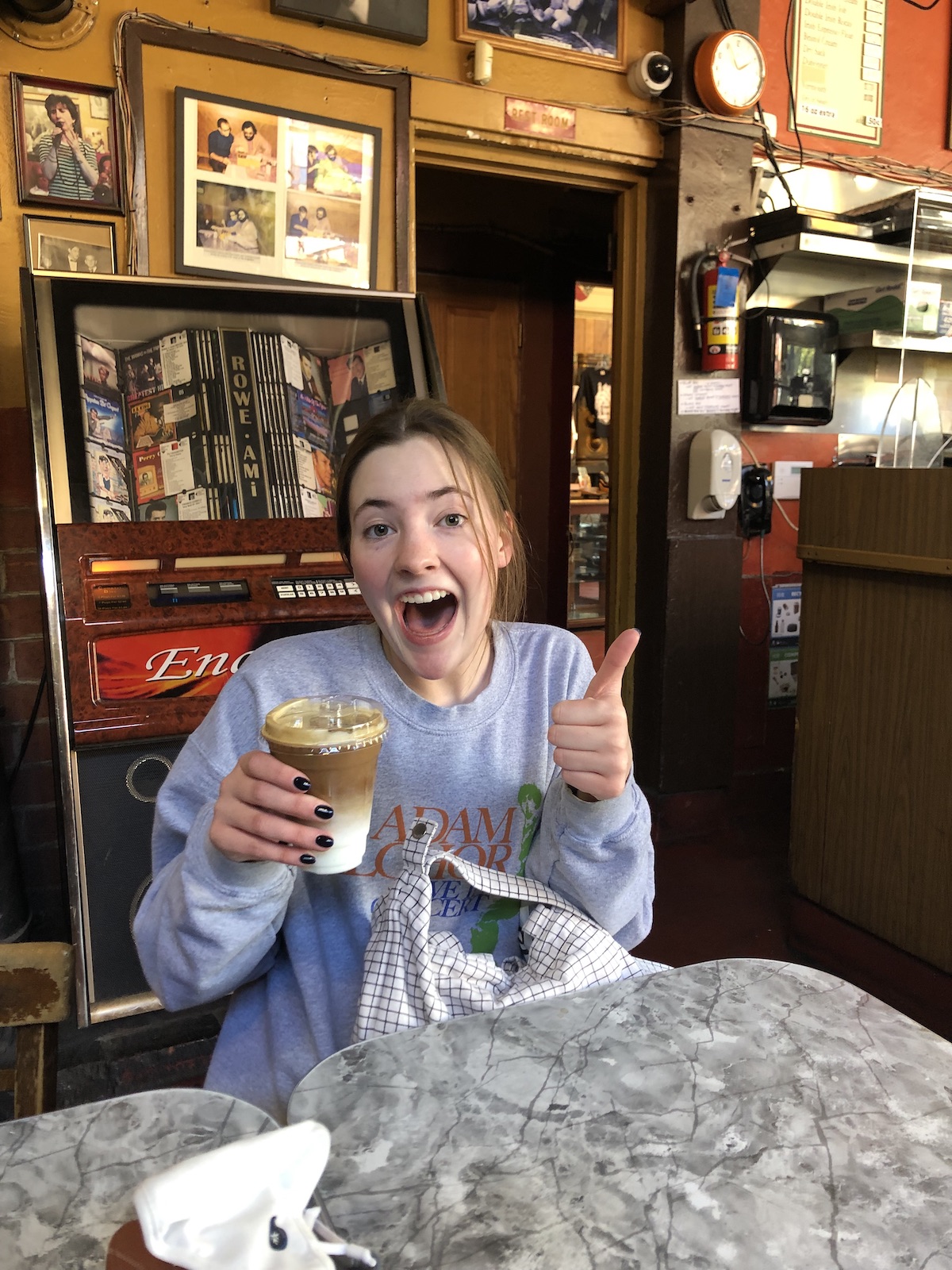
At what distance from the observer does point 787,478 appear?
3865 millimetres

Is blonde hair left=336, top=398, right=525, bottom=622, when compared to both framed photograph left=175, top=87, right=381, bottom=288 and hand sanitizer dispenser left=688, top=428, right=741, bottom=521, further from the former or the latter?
hand sanitizer dispenser left=688, top=428, right=741, bottom=521

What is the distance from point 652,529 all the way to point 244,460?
6.18ft

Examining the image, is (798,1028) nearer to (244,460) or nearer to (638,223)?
(244,460)

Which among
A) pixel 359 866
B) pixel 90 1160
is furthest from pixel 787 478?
pixel 90 1160

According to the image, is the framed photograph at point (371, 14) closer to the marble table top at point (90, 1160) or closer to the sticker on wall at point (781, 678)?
the sticker on wall at point (781, 678)

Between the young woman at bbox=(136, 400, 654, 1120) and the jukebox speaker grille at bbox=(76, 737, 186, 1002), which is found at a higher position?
the young woman at bbox=(136, 400, 654, 1120)

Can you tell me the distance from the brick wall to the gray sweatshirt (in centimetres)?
166

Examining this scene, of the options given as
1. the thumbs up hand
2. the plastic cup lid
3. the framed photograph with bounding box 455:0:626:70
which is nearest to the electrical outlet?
the framed photograph with bounding box 455:0:626:70

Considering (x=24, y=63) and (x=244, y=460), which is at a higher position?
(x=24, y=63)

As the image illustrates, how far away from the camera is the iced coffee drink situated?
0.85m

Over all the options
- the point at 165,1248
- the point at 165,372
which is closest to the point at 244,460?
the point at 165,372

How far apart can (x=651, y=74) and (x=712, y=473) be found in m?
1.43

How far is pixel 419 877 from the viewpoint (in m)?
1.00

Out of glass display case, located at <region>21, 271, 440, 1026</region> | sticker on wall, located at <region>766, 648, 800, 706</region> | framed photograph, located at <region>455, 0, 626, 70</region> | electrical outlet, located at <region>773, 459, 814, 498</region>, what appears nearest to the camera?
glass display case, located at <region>21, 271, 440, 1026</region>
